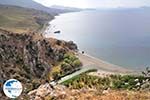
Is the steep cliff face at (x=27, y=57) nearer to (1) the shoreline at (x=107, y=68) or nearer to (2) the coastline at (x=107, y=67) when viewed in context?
(2) the coastline at (x=107, y=67)

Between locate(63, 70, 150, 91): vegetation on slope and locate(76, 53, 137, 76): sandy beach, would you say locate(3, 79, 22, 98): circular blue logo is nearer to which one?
locate(63, 70, 150, 91): vegetation on slope

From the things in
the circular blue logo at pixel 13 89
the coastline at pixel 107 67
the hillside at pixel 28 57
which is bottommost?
the coastline at pixel 107 67

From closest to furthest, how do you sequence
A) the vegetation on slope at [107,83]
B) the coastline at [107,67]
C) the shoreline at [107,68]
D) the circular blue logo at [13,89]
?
1. the circular blue logo at [13,89]
2. the vegetation on slope at [107,83]
3. the shoreline at [107,68]
4. the coastline at [107,67]

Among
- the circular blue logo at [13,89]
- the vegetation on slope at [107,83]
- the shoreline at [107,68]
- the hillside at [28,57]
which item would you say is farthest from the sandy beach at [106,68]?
the circular blue logo at [13,89]

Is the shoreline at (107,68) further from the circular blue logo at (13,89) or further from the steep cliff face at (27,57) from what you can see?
the circular blue logo at (13,89)

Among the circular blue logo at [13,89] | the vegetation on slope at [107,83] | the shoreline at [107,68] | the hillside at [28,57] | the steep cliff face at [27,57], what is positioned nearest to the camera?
the circular blue logo at [13,89]

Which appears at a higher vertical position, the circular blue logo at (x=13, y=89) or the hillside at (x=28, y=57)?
the circular blue logo at (x=13, y=89)

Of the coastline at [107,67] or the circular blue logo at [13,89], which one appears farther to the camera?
the coastline at [107,67]

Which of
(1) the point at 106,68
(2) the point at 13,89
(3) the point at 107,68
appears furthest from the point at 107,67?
(2) the point at 13,89
